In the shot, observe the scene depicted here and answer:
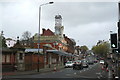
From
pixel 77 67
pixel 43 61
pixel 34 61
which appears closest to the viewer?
pixel 34 61

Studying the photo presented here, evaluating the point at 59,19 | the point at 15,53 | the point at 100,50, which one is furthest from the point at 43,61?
the point at 100,50

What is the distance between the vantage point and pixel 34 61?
44219mm

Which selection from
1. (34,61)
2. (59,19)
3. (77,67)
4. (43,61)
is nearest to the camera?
(34,61)

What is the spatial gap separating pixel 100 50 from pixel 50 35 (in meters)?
78.2

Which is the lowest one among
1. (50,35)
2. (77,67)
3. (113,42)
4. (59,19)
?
(77,67)

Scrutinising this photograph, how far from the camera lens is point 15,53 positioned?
1459 inches

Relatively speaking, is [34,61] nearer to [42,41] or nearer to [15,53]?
[15,53]

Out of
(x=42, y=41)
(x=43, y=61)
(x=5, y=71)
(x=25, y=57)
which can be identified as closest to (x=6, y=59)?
(x=5, y=71)

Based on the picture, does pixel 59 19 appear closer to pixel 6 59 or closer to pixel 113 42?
pixel 6 59

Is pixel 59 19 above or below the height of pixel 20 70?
above

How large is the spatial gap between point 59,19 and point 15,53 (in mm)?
70215

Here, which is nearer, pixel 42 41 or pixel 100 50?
pixel 42 41

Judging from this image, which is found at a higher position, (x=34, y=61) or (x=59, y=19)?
(x=59, y=19)

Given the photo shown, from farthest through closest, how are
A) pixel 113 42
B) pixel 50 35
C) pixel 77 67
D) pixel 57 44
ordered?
pixel 50 35
pixel 57 44
pixel 77 67
pixel 113 42
